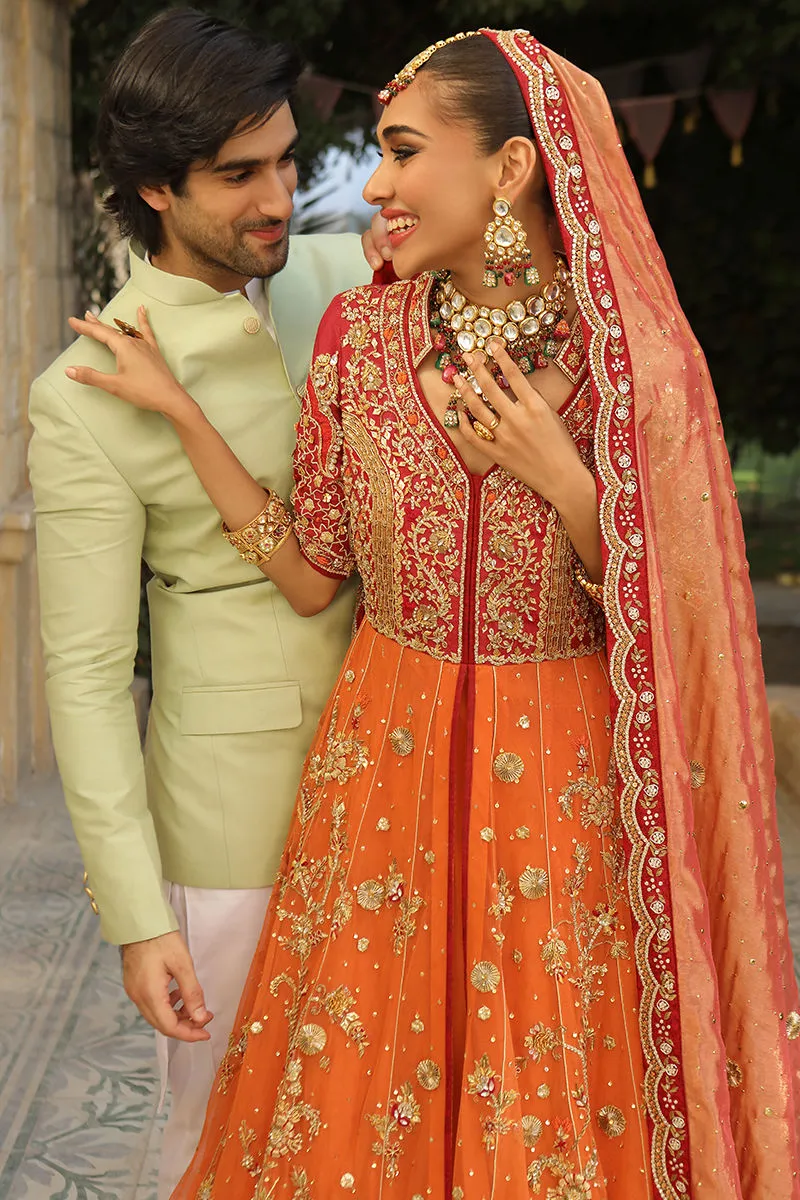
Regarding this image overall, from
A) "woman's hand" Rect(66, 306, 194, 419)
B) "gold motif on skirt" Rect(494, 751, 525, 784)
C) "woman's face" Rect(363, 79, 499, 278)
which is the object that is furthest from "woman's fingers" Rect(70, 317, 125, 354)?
"gold motif on skirt" Rect(494, 751, 525, 784)

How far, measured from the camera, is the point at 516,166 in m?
1.51

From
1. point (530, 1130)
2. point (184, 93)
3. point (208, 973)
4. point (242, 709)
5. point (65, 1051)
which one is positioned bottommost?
point (65, 1051)

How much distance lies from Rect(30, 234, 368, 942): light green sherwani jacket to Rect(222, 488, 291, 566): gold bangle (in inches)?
3.2

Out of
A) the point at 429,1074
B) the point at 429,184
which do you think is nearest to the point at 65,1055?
the point at 429,1074

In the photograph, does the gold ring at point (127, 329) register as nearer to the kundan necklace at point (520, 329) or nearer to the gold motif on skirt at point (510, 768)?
the kundan necklace at point (520, 329)

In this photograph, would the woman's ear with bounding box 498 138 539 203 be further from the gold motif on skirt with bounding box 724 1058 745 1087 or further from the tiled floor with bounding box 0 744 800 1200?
the tiled floor with bounding box 0 744 800 1200

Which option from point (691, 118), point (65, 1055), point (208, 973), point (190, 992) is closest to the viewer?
point (190, 992)

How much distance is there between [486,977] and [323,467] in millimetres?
637

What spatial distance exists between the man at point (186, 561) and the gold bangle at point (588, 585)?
0.42m

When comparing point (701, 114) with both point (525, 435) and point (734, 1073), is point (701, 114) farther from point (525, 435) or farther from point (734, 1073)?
point (734, 1073)

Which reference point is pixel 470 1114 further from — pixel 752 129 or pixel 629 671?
Result: pixel 752 129

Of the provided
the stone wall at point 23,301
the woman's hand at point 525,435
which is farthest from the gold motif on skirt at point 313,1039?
the stone wall at point 23,301

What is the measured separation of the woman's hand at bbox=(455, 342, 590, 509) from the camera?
4.92 feet

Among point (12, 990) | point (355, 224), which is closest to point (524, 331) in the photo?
point (12, 990)
